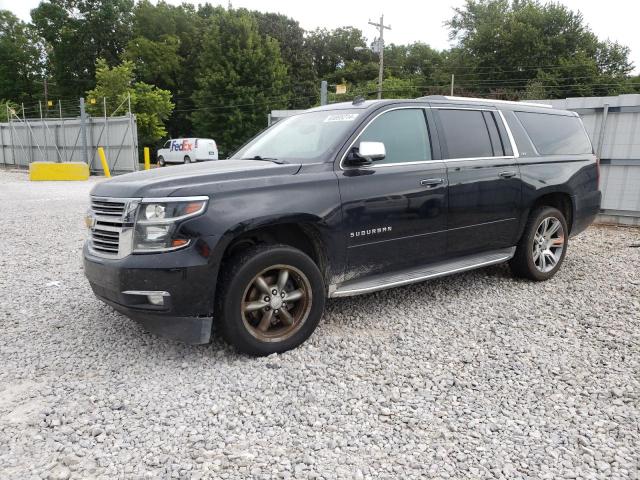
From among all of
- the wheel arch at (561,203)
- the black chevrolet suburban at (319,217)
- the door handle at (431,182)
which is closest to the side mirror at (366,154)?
the black chevrolet suburban at (319,217)

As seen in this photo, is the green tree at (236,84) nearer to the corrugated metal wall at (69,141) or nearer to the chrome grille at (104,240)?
the corrugated metal wall at (69,141)

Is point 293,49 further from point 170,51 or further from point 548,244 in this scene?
point 548,244

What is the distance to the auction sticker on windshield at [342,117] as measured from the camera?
4.11 meters

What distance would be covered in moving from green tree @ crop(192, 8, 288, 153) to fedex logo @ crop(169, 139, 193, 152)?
7.75 metres

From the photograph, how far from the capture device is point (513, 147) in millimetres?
5055

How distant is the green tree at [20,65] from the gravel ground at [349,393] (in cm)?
6125

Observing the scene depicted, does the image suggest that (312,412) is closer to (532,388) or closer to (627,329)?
(532,388)

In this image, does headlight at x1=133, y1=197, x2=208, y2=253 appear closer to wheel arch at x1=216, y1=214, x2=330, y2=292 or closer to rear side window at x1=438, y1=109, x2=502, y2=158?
wheel arch at x1=216, y1=214, x2=330, y2=292

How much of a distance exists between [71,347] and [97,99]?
34.6 meters

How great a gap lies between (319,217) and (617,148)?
24.5 feet

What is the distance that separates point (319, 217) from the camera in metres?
3.63

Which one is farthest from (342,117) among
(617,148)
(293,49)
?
(293,49)

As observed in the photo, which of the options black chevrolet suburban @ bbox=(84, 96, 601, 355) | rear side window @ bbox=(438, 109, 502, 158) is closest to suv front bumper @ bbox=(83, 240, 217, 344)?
black chevrolet suburban @ bbox=(84, 96, 601, 355)

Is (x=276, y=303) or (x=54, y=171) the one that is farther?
(x=54, y=171)
